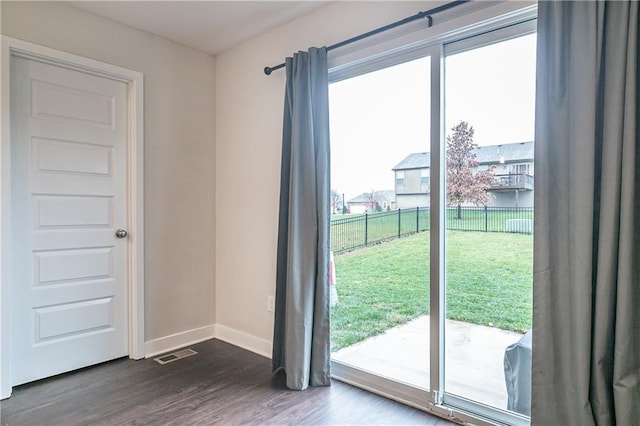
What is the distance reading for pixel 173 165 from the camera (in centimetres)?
307

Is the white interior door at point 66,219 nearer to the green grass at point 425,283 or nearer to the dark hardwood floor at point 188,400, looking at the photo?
the dark hardwood floor at point 188,400

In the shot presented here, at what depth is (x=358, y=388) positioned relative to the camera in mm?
2346

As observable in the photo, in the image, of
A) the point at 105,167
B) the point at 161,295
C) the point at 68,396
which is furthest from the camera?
the point at 161,295

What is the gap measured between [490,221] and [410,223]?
1.47 feet

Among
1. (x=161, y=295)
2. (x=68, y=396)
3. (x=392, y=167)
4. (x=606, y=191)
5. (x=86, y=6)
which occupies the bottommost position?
(x=68, y=396)

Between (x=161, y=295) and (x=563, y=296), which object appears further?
(x=161, y=295)

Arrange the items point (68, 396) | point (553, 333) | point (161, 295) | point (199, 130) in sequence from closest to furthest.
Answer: point (553, 333) → point (68, 396) → point (161, 295) → point (199, 130)

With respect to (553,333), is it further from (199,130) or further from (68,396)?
(199,130)

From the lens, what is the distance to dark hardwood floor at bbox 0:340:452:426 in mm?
2002

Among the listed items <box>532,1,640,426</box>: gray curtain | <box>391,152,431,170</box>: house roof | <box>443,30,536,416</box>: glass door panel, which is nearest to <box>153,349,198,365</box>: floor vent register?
<box>443,30,536,416</box>: glass door panel

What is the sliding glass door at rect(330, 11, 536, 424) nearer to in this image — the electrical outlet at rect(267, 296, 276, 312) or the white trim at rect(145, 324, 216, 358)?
the electrical outlet at rect(267, 296, 276, 312)

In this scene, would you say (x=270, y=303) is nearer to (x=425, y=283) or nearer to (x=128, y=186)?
(x=425, y=283)

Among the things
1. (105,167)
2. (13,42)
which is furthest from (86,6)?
(105,167)

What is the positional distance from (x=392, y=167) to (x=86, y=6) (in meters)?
2.29
